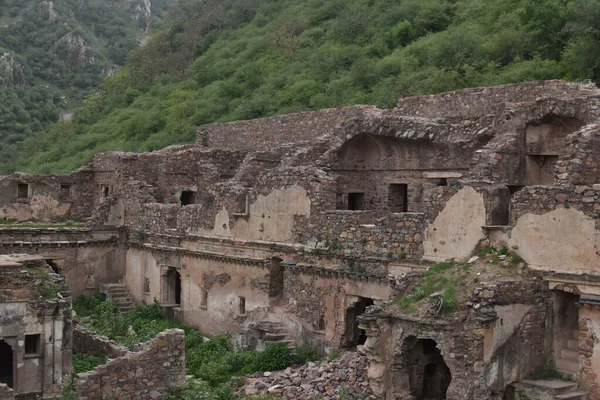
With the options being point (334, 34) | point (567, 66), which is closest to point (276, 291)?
point (567, 66)

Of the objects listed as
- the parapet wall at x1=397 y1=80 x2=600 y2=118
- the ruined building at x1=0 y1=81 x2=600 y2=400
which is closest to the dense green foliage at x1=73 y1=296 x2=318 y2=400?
the ruined building at x1=0 y1=81 x2=600 y2=400

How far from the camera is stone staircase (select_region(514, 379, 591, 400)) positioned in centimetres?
1326

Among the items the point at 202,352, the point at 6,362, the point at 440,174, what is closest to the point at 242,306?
the point at 202,352

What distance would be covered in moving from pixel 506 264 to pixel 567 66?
1081 centimetres

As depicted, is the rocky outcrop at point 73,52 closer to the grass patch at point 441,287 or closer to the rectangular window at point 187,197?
the rectangular window at point 187,197

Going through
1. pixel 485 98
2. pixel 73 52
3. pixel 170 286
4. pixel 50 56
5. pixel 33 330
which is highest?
pixel 73 52

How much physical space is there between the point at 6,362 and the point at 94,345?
1.76 meters

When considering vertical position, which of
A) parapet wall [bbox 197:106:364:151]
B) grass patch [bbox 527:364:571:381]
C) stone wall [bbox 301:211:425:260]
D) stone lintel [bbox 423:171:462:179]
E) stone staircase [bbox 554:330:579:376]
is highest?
parapet wall [bbox 197:106:364:151]

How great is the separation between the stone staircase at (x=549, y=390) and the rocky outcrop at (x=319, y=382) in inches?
99.1

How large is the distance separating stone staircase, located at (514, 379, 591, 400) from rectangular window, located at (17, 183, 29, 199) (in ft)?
64.7

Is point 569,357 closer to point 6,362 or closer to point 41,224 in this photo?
point 6,362

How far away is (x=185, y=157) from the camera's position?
26.0 meters

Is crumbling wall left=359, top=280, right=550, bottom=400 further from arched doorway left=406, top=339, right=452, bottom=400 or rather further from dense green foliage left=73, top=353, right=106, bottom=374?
dense green foliage left=73, top=353, right=106, bottom=374

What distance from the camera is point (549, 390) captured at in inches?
524
